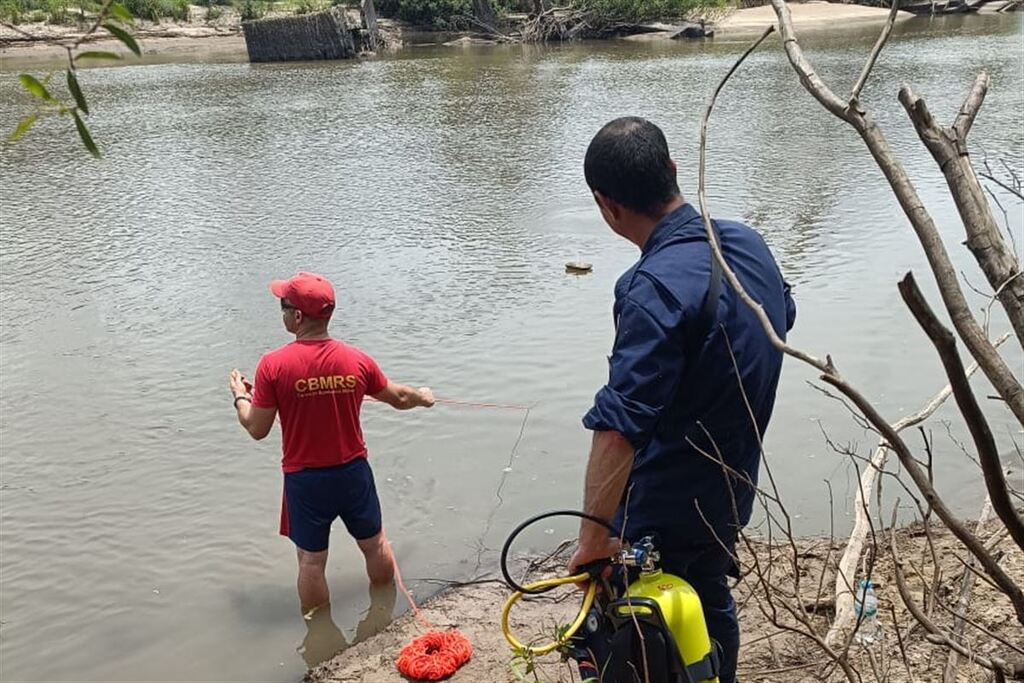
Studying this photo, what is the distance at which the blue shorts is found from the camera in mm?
4109

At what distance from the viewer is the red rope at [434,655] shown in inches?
155

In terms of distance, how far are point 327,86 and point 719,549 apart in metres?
23.8

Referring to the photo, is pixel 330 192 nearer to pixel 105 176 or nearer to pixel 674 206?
pixel 105 176

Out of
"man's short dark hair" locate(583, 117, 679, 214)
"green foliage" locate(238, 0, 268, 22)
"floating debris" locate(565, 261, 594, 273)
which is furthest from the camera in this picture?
"green foliage" locate(238, 0, 268, 22)

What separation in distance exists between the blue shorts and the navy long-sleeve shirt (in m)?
1.79

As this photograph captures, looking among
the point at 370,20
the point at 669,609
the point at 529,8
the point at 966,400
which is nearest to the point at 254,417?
the point at 669,609

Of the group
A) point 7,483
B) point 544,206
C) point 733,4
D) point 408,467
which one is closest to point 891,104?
point 544,206

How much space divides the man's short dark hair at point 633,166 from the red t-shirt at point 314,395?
Answer: 5.85 ft

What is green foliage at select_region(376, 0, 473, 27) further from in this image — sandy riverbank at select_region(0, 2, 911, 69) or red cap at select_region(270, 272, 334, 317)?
red cap at select_region(270, 272, 334, 317)

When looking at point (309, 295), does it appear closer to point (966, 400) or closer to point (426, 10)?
point (966, 400)

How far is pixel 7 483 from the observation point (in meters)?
5.88

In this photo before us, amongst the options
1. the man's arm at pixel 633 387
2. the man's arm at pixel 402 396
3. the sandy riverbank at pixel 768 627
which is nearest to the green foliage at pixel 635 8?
the sandy riverbank at pixel 768 627

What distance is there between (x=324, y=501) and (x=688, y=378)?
84.9 inches

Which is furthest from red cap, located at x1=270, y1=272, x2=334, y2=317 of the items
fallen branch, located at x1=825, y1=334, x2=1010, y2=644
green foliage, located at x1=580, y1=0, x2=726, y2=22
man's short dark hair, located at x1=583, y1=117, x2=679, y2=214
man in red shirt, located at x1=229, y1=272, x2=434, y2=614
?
green foliage, located at x1=580, y1=0, x2=726, y2=22
